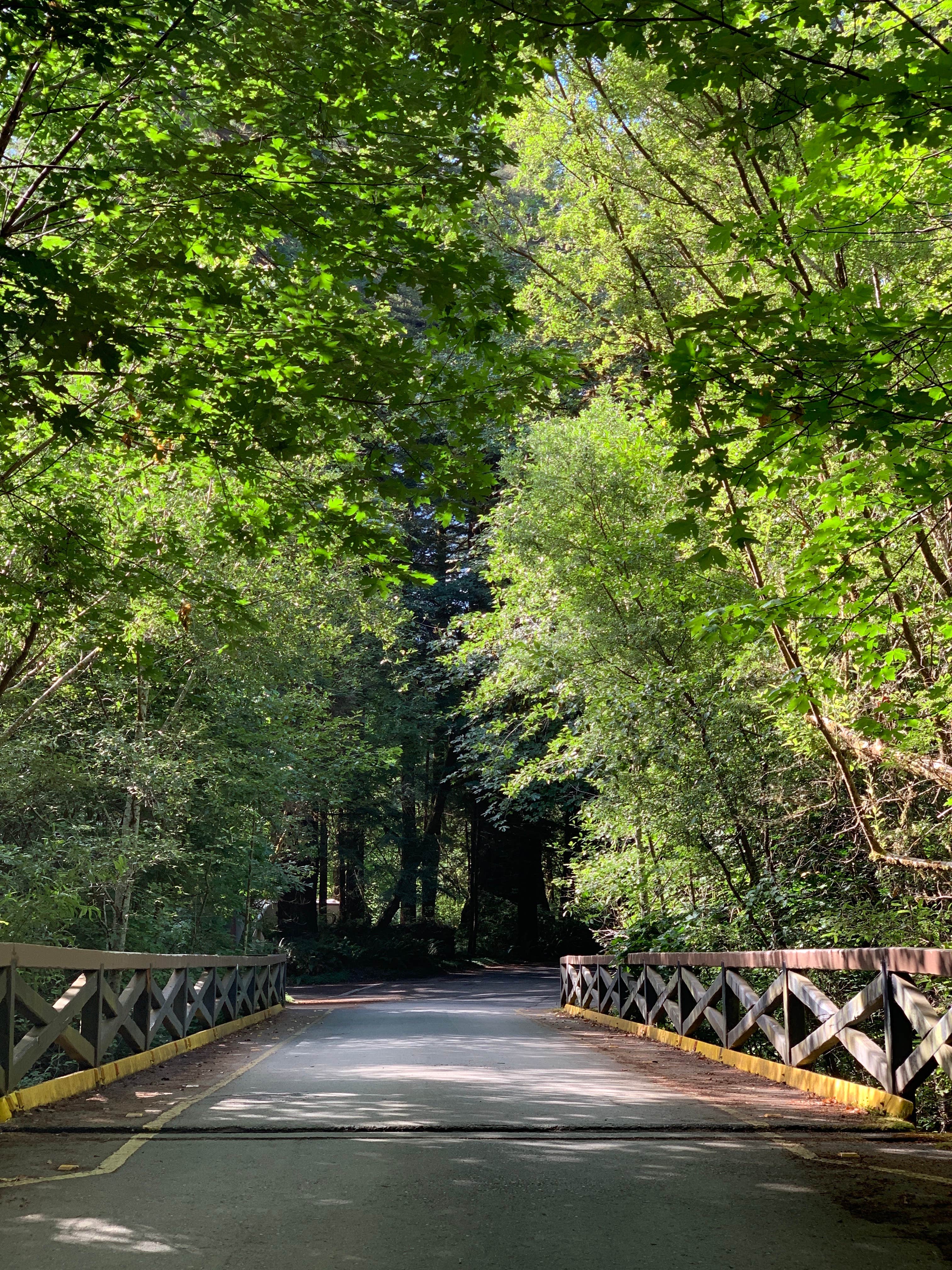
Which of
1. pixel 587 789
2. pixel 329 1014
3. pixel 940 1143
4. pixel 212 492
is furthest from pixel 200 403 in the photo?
pixel 587 789

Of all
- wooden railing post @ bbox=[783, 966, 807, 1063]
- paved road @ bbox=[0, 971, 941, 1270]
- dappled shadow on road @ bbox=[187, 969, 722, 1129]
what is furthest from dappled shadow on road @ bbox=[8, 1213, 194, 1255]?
wooden railing post @ bbox=[783, 966, 807, 1063]

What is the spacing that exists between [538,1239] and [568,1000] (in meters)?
18.1

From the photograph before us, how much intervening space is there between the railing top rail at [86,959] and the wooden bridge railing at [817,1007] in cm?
551

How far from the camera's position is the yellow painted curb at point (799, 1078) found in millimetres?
7402

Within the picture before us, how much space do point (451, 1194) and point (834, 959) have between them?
3846 mm

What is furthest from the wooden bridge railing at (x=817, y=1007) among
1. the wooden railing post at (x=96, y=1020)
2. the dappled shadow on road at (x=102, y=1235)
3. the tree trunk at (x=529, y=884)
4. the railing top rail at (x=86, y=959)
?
the tree trunk at (x=529, y=884)

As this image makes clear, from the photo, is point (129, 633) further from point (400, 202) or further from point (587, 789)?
point (587, 789)

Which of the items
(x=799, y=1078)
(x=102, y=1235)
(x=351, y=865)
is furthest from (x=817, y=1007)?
(x=351, y=865)

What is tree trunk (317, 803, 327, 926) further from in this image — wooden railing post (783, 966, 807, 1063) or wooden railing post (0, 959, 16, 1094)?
wooden railing post (0, 959, 16, 1094)

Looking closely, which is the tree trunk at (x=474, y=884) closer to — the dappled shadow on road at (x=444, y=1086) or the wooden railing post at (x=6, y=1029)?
the dappled shadow on road at (x=444, y=1086)

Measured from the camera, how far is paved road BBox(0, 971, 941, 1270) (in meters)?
4.49

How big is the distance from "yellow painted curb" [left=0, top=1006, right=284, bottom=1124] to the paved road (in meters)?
1.08

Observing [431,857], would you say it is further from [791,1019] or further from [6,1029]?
[6,1029]

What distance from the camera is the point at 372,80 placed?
7105 mm
